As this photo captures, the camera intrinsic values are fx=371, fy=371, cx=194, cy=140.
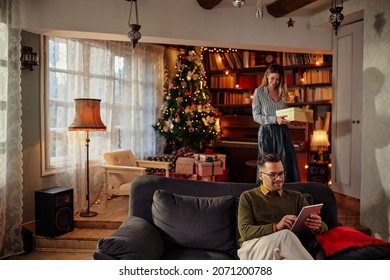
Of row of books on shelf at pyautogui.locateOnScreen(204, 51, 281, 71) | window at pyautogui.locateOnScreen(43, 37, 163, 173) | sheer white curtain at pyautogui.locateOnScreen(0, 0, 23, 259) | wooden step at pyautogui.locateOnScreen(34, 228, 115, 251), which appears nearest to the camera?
sheer white curtain at pyautogui.locateOnScreen(0, 0, 23, 259)

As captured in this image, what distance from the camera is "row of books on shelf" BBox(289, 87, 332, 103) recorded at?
547cm

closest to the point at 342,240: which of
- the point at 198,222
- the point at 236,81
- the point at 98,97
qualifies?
the point at 198,222

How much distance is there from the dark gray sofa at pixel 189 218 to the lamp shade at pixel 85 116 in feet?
5.19

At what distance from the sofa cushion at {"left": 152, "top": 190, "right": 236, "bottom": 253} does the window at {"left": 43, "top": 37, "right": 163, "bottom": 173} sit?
7.11 feet

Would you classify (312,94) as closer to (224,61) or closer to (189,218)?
(224,61)

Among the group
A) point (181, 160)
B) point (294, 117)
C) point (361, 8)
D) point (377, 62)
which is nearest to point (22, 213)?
point (181, 160)

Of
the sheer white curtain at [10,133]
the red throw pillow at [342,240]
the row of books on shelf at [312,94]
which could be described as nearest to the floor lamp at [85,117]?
the sheer white curtain at [10,133]

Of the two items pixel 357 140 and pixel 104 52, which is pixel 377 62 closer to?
pixel 357 140

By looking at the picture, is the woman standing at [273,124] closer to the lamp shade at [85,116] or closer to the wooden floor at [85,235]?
the wooden floor at [85,235]

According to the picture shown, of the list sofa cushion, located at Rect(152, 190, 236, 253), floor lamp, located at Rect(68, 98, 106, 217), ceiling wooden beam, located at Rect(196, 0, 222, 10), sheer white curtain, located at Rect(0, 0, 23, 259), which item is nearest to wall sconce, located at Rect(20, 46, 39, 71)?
sheer white curtain, located at Rect(0, 0, 23, 259)

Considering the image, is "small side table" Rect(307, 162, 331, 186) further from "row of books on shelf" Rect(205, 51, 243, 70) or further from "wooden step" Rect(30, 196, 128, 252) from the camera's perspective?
"wooden step" Rect(30, 196, 128, 252)

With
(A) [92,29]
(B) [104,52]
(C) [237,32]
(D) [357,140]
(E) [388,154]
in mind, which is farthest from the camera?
(B) [104,52]

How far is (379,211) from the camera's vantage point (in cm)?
343
